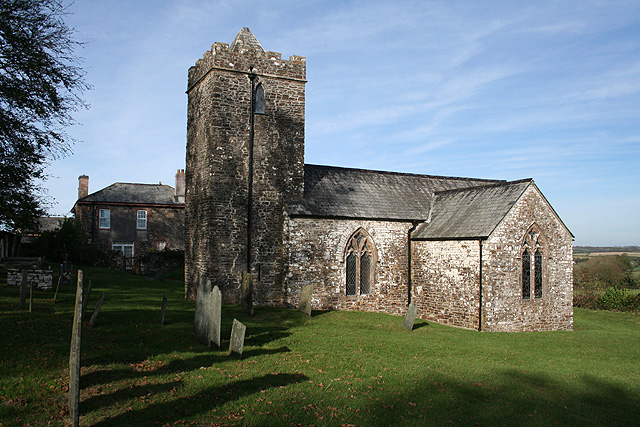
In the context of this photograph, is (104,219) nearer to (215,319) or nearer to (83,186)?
(83,186)

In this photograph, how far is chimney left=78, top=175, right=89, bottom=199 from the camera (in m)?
45.9

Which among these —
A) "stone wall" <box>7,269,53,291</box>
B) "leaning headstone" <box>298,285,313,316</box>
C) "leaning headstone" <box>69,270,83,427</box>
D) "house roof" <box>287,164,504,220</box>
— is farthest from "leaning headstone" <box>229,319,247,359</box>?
"stone wall" <box>7,269,53,291</box>

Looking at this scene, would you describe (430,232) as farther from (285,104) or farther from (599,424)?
(599,424)

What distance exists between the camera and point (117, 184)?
46125mm

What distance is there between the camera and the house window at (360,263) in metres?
23.2

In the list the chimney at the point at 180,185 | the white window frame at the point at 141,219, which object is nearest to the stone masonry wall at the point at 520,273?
the chimney at the point at 180,185

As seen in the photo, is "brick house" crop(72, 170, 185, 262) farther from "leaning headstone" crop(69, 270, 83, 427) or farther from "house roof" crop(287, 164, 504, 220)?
"leaning headstone" crop(69, 270, 83, 427)

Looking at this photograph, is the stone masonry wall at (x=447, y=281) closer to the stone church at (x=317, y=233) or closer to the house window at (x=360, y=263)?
the stone church at (x=317, y=233)

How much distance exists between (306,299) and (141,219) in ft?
95.9

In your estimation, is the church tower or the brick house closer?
the church tower

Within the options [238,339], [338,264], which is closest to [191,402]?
[238,339]

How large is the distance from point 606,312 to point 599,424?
23.3m

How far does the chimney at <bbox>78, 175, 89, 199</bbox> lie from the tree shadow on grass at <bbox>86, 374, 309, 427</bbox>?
41569 millimetres

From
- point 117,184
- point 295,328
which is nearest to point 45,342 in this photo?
point 295,328
